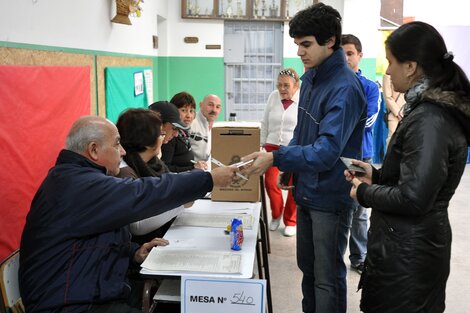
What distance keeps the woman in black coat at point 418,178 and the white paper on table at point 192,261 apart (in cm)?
52

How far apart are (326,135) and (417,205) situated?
0.61 m

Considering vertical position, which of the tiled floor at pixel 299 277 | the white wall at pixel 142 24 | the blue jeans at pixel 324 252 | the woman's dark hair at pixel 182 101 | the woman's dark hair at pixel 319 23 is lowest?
the tiled floor at pixel 299 277

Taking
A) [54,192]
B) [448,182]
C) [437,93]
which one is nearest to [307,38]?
[437,93]

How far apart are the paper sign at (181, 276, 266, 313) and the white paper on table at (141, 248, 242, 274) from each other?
3.1 inches

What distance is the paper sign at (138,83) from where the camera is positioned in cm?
507

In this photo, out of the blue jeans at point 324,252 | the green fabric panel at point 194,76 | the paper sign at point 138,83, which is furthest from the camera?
the green fabric panel at point 194,76

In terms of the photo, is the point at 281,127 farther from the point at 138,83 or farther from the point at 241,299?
the point at 241,299

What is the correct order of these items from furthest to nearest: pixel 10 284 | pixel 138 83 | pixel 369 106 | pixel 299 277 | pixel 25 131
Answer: pixel 138 83
pixel 299 277
pixel 369 106
pixel 25 131
pixel 10 284

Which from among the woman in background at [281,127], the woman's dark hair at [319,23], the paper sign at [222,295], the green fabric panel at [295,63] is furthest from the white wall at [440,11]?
the paper sign at [222,295]

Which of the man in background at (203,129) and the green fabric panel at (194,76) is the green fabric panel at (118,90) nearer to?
the man in background at (203,129)

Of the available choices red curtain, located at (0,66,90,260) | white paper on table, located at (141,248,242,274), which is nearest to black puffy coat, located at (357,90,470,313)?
white paper on table, located at (141,248,242,274)

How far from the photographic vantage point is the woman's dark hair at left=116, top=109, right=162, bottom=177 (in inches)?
86.7

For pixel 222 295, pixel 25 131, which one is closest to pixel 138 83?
pixel 25 131

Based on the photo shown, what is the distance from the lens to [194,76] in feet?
25.1
